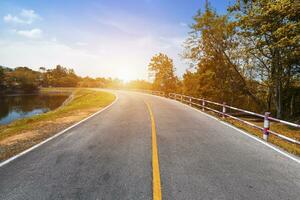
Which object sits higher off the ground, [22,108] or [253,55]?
[253,55]

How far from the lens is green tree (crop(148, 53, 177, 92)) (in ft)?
171

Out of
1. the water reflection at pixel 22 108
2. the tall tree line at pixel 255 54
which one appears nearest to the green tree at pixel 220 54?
the tall tree line at pixel 255 54

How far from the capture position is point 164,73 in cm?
5222

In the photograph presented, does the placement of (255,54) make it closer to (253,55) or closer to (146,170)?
(253,55)

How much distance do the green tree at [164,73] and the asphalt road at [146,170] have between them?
46.7 metres

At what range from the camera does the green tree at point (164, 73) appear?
52.1m

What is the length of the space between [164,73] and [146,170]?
163 feet

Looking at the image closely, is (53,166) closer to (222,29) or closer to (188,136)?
(188,136)

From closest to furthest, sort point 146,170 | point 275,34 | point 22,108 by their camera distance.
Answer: point 146,170
point 275,34
point 22,108

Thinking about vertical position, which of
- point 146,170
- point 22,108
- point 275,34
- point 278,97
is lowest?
point 22,108

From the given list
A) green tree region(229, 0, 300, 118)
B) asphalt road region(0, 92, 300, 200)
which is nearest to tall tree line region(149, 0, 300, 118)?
green tree region(229, 0, 300, 118)

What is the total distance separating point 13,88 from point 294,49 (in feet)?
347

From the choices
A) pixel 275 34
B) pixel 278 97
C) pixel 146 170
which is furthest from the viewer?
pixel 278 97

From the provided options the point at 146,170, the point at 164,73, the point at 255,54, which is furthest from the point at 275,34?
the point at 164,73
